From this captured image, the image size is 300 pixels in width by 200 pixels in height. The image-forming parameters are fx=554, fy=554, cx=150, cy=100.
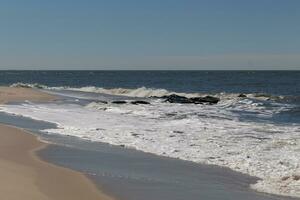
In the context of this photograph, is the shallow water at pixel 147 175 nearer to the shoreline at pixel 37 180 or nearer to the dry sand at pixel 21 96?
the shoreline at pixel 37 180

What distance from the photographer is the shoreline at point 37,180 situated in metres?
7.77

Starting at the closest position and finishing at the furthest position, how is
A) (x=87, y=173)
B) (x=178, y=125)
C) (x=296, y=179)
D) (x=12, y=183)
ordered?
(x=12, y=183) < (x=296, y=179) < (x=87, y=173) < (x=178, y=125)

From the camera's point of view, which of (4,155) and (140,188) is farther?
(4,155)

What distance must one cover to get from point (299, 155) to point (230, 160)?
5.17 feet

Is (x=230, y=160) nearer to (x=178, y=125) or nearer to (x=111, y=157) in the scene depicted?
(x=111, y=157)

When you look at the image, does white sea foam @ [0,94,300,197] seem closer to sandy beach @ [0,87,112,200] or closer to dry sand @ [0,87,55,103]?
sandy beach @ [0,87,112,200]

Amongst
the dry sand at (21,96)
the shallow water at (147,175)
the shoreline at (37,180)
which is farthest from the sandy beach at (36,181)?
the dry sand at (21,96)

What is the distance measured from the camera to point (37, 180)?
28.7 ft

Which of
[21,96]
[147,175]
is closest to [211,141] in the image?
[147,175]

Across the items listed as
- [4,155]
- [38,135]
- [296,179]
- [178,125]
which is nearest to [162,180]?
[296,179]

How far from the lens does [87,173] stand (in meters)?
9.57

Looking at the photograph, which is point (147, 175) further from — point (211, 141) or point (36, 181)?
point (211, 141)

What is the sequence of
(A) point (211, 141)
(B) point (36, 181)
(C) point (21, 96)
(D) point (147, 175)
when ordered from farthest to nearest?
(C) point (21, 96) < (A) point (211, 141) < (D) point (147, 175) < (B) point (36, 181)

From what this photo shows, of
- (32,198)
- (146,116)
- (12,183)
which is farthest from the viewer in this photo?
(146,116)
